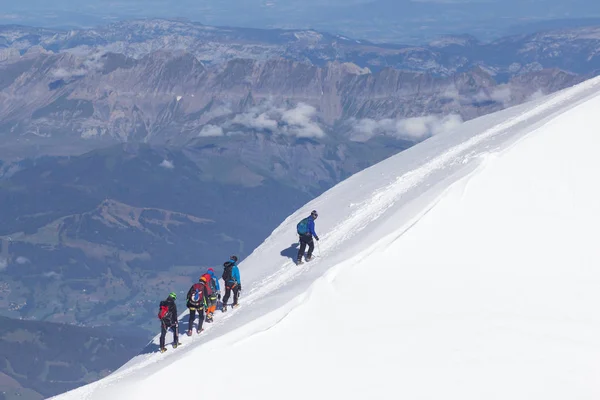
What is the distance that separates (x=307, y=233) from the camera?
43.2 m

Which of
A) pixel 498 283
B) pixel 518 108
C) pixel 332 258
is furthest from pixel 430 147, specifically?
pixel 498 283

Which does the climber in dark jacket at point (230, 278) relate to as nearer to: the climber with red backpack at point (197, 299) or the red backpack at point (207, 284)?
the red backpack at point (207, 284)

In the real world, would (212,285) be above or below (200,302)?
above

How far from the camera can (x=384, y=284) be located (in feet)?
122

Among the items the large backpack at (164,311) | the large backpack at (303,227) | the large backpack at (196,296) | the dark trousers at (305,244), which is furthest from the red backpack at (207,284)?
the dark trousers at (305,244)

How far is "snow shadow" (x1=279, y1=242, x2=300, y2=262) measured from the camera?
47.8m

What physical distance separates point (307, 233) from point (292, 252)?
583 centimetres

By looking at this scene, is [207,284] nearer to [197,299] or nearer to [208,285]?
[208,285]

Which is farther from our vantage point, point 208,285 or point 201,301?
point 208,285

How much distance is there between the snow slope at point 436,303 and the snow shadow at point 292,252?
80 cm

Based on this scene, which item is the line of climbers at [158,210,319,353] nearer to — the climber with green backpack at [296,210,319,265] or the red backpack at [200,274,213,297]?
the red backpack at [200,274,213,297]

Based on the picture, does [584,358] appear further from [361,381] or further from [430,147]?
[430,147]

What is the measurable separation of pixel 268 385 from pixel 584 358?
10466mm

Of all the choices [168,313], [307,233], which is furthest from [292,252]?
[168,313]
